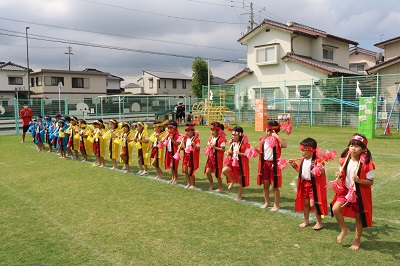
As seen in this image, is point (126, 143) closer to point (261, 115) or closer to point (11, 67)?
point (261, 115)

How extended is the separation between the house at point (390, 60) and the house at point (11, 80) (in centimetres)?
4062

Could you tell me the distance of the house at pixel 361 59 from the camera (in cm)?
3831

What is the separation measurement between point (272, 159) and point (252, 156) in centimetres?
48

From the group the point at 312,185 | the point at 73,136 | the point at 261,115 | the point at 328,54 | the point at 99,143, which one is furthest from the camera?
the point at 328,54

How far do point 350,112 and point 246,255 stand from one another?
20613mm

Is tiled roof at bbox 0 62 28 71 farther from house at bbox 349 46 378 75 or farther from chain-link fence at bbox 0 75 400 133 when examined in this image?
house at bbox 349 46 378 75

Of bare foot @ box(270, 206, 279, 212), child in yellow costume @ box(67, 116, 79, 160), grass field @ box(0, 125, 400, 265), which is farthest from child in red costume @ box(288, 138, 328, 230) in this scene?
child in yellow costume @ box(67, 116, 79, 160)

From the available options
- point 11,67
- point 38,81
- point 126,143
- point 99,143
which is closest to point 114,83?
point 11,67

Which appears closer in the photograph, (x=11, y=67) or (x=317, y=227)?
(x=317, y=227)

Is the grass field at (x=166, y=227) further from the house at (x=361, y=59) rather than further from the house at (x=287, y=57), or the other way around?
the house at (x=361, y=59)

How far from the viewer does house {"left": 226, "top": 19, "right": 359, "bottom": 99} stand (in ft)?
89.9

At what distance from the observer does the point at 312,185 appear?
5188mm

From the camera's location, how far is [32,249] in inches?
187

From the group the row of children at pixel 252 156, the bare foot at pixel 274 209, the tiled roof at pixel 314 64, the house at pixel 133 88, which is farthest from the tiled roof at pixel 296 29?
the house at pixel 133 88
